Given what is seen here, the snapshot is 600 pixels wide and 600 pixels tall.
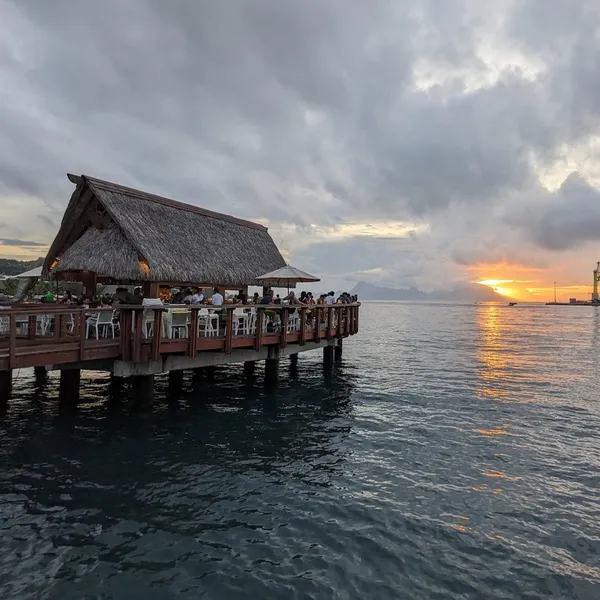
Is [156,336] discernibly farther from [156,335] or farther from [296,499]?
[296,499]

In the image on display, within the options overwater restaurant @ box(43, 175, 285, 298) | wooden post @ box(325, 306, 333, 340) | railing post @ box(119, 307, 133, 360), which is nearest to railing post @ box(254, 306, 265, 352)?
overwater restaurant @ box(43, 175, 285, 298)

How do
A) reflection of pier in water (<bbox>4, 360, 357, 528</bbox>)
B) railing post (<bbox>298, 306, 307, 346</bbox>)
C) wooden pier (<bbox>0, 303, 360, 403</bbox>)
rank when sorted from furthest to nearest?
railing post (<bbox>298, 306, 307, 346</bbox>) → wooden pier (<bbox>0, 303, 360, 403</bbox>) → reflection of pier in water (<bbox>4, 360, 357, 528</bbox>)

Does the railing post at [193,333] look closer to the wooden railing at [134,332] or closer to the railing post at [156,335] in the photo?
the wooden railing at [134,332]

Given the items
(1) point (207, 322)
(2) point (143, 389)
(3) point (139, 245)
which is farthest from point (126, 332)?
(3) point (139, 245)

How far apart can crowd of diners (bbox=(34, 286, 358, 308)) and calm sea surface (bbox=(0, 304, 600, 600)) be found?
347 cm

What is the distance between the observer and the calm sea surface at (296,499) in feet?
21.1

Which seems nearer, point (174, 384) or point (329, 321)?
point (174, 384)

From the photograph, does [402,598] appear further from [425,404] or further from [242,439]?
[425,404]

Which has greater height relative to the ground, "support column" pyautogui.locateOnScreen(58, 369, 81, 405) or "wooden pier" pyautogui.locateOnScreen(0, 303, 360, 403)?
"wooden pier" pyautogui.locateOnScreen(0, 303, 360, 403)

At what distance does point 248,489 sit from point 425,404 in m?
9.74

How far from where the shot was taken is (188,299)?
15.6 meters

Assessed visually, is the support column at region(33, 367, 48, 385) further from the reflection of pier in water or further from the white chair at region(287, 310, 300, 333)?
the white chair at region(287, 310, 300, 333)

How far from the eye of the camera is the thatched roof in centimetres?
1655

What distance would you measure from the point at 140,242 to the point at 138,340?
18.5ft
